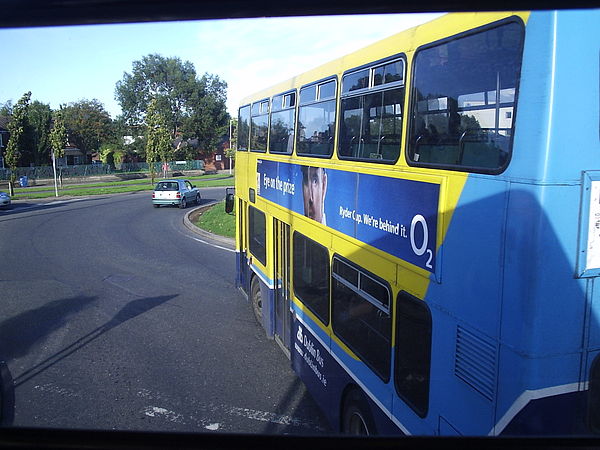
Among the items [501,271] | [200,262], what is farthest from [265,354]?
[200,262]

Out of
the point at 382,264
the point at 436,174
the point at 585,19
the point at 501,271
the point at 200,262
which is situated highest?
the point at 585,19

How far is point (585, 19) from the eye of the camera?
2.44 m

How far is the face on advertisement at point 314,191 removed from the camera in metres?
5.43

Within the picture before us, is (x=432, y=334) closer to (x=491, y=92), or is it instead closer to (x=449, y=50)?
(x=491, y=92)

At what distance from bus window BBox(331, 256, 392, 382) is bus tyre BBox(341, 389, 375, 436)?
0.41 metres

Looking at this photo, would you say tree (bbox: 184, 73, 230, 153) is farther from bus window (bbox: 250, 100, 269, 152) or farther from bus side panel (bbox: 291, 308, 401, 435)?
bus side panel (bbox: 291, 308, 401, 435)

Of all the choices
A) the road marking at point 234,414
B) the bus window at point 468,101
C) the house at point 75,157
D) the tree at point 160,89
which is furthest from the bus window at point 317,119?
the house at point 75,157

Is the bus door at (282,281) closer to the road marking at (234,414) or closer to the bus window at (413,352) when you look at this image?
the road marking at (234,414)

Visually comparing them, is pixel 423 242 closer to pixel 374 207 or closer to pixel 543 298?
pixel 374 207

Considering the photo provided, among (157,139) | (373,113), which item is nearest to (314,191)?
(373,113)

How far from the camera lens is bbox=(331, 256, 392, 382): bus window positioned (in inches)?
159

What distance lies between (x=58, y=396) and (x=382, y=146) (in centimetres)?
→ 499

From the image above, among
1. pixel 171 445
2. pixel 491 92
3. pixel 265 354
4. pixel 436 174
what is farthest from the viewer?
pixel 265 354

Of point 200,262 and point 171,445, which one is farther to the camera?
point 200,262
